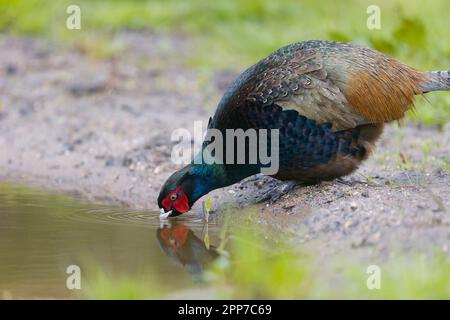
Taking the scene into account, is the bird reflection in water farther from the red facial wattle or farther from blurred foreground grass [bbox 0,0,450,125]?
blurred foreground grass [bbox 0,0,450,125]

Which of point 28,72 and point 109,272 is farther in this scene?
point 28,72

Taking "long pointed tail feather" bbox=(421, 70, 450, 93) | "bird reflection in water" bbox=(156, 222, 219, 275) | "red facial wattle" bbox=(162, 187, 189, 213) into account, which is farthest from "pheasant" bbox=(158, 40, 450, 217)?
"bird reflection in water" bbox=(156, 222, 219, 275)

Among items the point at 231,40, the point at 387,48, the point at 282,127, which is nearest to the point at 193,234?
the point at 282,127

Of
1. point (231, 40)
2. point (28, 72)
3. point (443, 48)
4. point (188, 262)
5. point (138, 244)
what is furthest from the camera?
point (231, 40)

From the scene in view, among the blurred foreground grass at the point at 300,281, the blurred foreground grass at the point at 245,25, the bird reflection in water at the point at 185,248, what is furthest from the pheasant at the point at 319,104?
the blurred foreground grass at the point at 245,25

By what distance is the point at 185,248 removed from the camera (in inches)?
209

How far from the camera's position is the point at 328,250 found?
4691 mm

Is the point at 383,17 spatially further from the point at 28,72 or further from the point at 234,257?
the point at 234,257

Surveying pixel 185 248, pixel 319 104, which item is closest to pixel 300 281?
pixel 185 248

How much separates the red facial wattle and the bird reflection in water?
0.35 feet

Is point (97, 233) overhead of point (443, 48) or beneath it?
beneath

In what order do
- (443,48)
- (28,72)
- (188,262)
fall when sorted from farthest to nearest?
1. (28,72)
2. (443,48)
3. (188,262)

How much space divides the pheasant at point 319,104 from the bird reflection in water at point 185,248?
0.43 meters

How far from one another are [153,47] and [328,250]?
660cm
